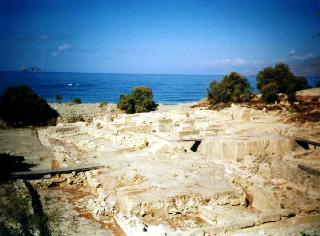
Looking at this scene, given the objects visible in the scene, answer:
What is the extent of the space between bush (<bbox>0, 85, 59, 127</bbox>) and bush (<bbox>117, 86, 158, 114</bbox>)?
29.5 ft

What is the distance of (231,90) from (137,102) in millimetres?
12273

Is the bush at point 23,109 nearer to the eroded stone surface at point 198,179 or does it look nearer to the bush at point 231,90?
the eroded stone surface at point 198,179

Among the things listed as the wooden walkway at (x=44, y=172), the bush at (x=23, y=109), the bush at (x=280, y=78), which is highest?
the bush at (x=280, y=78)

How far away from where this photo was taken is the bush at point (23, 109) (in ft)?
92.8

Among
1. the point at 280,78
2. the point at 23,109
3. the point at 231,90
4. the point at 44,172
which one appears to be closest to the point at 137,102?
the point at 231,90

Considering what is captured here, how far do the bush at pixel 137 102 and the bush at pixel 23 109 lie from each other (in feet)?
29.5

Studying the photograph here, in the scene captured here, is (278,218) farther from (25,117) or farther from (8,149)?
(25,117)

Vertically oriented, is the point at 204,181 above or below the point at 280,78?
below

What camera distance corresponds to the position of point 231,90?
38.8 metres

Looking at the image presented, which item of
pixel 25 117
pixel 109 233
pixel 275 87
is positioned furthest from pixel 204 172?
pixel 275 87

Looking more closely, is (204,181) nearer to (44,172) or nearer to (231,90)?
(44,172)

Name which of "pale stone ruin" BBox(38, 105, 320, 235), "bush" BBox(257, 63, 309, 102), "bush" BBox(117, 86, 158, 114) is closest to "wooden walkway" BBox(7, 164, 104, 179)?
"pale stone ruin" BBox(38, 105, 320, 235)

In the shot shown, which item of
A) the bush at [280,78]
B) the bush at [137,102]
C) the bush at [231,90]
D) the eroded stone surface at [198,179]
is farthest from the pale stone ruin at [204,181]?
the bush at [280,78]

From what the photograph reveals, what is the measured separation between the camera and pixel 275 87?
3425cm
